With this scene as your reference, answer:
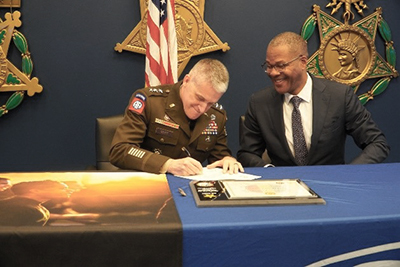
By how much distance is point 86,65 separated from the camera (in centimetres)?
392

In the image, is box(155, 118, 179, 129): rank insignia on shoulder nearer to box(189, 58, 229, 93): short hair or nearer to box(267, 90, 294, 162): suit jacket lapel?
box(189, 58, 229, 93): short hair

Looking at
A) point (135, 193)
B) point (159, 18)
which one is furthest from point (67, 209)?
point (159, 18)

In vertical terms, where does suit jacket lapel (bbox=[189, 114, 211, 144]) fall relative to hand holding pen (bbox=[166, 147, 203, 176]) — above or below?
above

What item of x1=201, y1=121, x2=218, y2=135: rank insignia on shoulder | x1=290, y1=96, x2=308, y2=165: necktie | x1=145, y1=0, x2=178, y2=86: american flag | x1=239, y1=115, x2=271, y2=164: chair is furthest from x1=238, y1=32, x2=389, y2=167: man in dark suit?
x1=145, y1=0, x2=178, y2=86: american flag

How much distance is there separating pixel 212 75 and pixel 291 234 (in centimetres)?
108

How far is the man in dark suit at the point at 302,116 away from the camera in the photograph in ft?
9.25

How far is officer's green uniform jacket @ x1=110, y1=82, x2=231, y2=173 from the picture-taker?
251 cm

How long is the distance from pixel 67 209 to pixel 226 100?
9.04 feet

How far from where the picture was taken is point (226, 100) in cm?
421

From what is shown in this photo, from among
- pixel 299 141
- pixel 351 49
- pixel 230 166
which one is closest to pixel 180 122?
pixel 230 166

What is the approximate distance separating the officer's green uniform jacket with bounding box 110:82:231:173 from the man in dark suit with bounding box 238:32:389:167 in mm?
A: 297

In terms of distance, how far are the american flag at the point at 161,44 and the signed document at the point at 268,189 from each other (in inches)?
75.5

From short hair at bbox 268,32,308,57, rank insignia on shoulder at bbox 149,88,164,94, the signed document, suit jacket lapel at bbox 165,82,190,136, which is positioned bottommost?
the signed document

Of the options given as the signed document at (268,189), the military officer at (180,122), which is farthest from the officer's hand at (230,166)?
the signed document at (268,189)
